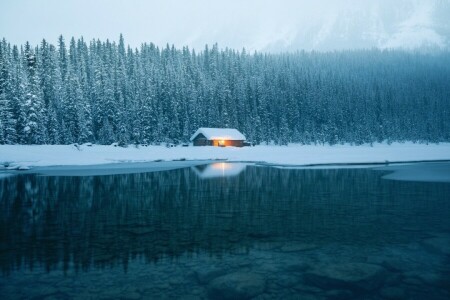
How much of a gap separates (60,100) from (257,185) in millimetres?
61734

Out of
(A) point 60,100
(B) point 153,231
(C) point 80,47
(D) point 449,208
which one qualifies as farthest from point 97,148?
(C) point 80,47

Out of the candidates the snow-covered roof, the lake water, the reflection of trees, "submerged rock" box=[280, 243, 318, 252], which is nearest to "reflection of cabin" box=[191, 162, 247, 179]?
the reflection of trees

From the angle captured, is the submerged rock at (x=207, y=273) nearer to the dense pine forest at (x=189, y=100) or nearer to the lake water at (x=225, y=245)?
the lake water at (x=225, y=245)

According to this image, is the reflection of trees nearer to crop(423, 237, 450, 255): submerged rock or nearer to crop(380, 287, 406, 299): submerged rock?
crop(423, 237, 450, 255): submerged rock

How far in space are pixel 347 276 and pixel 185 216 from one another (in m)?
8.44

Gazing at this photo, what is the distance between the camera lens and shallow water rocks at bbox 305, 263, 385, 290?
7.97 m

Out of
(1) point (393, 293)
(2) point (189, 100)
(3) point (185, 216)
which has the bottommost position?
(1) point (393, 293)

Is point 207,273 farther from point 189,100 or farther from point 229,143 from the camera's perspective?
point 189,100

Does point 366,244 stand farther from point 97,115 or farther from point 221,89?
point 221,89

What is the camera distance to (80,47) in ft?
399

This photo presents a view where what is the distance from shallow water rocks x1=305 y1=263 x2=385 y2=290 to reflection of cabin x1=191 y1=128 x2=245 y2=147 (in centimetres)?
6979

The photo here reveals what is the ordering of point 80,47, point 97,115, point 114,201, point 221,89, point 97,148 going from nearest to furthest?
point 114,201 → point 97,148 → point 97,115 → point 221,89 → point 80,47

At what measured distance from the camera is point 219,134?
81438 millimetres

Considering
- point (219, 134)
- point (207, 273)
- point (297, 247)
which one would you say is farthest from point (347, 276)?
point (219, 134)
